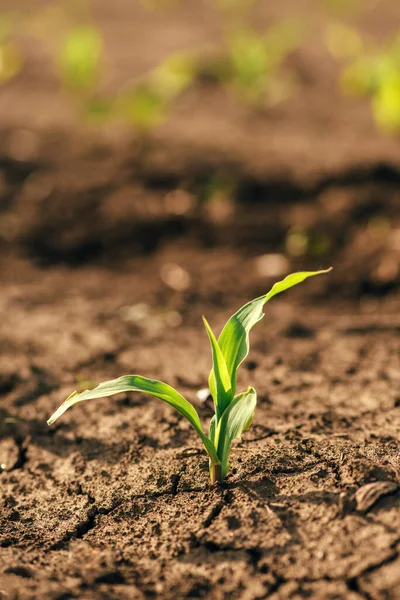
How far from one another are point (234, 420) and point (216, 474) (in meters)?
0.14

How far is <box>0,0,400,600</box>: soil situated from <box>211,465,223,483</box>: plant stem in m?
0.01

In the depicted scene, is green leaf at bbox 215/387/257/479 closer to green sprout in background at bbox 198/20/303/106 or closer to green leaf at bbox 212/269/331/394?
green leaf at bbox 212/269/331/394

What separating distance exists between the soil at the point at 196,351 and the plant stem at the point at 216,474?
0.04 ft

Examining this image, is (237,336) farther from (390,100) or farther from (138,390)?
(390,100)

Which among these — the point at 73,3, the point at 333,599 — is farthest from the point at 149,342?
the point at 73,3

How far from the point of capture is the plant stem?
51.9 inches

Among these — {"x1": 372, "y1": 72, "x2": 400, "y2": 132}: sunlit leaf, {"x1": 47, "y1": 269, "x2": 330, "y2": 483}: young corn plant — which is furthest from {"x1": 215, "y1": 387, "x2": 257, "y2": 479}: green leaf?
{"x1": 372, "y1": 72, "x2": 400, "y2": 132}: sunlit leaf

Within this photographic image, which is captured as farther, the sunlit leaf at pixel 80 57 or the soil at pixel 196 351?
the sunlit leaf at pixel 80 57

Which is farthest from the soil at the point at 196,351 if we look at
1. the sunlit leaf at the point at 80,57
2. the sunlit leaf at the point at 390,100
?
the sunlit leaf at the point at 80,57

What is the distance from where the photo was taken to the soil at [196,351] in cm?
117

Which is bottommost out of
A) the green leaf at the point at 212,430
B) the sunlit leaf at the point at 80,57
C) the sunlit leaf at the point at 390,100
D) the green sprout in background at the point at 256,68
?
the green leaf at the point at 212,430

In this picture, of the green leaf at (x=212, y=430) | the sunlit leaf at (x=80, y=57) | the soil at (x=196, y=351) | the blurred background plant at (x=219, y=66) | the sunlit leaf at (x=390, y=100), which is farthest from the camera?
the sunlit leaf at (x=80, y=57)

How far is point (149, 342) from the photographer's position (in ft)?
7.13

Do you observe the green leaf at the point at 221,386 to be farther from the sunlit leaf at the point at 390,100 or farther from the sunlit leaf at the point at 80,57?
the sunlit leaf at the point at 80,57
